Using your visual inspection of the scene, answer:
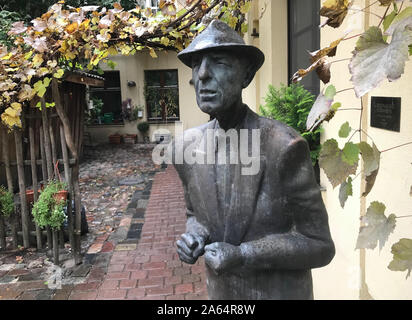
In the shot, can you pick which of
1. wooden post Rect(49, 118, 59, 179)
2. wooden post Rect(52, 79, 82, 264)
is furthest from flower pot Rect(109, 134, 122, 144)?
wooden post Rect(52, 79, 82, 264)

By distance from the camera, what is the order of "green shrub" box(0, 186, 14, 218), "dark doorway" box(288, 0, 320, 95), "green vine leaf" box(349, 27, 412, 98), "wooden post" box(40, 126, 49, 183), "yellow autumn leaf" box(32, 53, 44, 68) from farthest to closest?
"green shrub" box(0, 186, 14, 218) → "wooden post" box(40, 126, 49, 183) → "dark doorway" box(288, 0, 320, 95) → "yellow autumn leaf" box(32, 53, 44, 68) → "green vine leaf" box(349, 27, 412, 98)

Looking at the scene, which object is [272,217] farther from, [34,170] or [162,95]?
[162,95]

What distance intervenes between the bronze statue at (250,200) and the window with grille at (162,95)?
1568 centimetres

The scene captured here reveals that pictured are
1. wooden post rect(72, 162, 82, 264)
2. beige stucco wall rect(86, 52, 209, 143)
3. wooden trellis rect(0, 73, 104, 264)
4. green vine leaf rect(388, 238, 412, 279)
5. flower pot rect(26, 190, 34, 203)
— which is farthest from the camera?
beige stucco wall rect(86, 52, 209, 143)

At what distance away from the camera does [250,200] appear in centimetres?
145

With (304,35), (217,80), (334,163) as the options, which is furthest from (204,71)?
(304,35)

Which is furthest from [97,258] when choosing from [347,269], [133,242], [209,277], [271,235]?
[271,235]

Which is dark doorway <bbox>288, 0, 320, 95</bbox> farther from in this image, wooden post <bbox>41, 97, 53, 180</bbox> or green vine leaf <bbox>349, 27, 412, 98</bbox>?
wooden post <bbox>41, 97, 53, 180</bbox>

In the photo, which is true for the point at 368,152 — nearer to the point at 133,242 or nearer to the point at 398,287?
the point at 398,287

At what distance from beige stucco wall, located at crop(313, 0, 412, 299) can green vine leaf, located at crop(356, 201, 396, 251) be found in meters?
0.42

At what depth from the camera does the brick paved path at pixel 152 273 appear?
390 centimetres

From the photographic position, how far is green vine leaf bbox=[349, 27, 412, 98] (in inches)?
34.8

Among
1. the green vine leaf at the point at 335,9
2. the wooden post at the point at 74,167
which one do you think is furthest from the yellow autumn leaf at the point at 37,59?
the green vine leaf at the point at 335,9

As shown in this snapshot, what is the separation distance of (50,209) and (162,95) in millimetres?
12909
